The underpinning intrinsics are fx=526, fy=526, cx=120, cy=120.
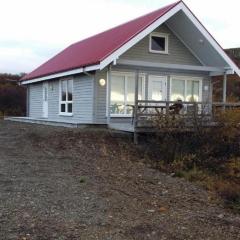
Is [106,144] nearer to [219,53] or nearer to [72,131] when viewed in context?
[72,131]

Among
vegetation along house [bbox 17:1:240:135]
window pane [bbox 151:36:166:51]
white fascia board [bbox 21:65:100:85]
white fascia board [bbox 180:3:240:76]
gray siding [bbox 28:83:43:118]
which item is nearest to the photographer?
white fascia board [bbox 21:65:100:85]

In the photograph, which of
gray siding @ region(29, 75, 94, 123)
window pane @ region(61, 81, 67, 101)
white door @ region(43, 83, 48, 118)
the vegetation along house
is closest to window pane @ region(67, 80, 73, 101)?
the vegetation along house

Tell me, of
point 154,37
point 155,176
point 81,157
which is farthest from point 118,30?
point 155,176

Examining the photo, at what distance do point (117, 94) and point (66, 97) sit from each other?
3385mm

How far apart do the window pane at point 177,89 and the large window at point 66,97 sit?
461cm

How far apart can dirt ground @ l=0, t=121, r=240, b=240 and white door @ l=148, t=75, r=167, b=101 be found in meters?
7.42

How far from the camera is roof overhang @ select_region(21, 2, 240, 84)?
1998 cm

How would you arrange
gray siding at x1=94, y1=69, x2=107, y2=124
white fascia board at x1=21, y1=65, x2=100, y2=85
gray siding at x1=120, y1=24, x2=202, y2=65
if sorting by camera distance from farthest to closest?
gray siding at x1=120, y1=24, x2=202, y2=65
gray siding at x1=94, y1=69, x2=107, y2=124
white fascia board at x1=21, y1=65, x2=100, y2=85

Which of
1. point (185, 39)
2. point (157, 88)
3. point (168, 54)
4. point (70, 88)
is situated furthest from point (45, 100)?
point (185, 39)

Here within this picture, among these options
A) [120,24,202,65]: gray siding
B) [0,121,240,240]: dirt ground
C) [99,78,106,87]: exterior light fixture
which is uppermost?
[120,24,202,65]: gray siding

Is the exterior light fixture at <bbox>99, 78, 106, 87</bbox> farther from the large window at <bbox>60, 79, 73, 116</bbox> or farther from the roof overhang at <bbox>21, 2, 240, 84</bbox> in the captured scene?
the large window at <bbox>60, 79, 73, 116</bbox>

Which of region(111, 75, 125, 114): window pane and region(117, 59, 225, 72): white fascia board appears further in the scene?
region(111, 75, 125, 114): window pane

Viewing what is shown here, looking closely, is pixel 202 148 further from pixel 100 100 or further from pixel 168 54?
pixel 168 54

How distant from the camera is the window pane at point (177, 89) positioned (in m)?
23.6
